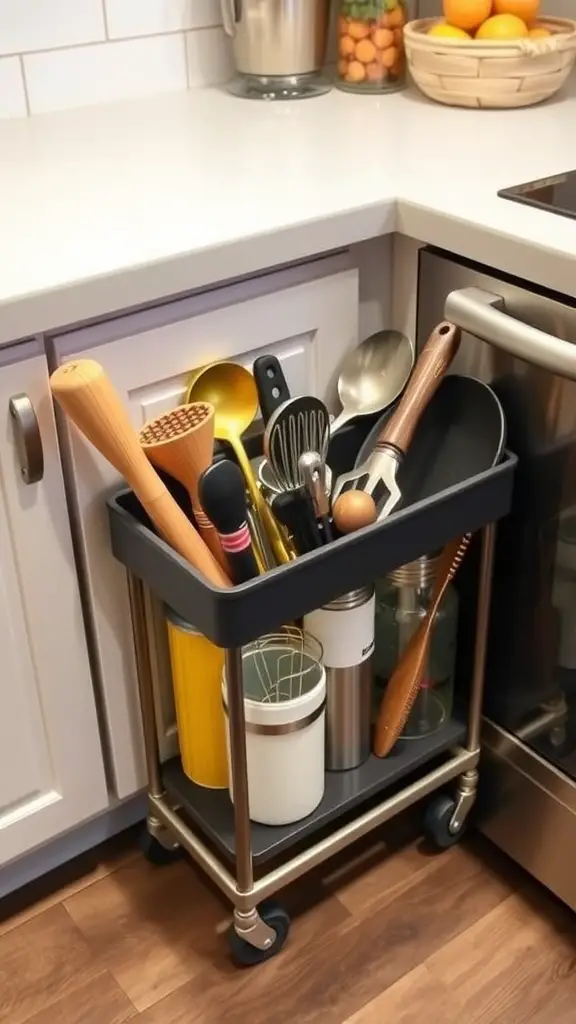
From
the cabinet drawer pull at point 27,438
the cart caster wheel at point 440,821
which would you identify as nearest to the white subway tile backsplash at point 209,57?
the cabinet drawer pull at point 27,438

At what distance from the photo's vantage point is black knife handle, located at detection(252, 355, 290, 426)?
1.07 m

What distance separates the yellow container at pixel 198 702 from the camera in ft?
3.74

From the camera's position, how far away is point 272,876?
1163 mm

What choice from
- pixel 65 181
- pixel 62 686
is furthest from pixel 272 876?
pixel 65 181

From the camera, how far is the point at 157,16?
4.88ft

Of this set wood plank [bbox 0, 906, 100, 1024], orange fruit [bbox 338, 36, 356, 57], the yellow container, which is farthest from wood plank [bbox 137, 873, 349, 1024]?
orange fruit [bbox 338, 36, 356, 57]

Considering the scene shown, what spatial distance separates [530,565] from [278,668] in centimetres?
30

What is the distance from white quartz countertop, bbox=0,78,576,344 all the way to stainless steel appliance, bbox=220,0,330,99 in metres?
0.04

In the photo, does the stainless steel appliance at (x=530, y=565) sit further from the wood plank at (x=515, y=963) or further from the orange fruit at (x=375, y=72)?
the orange fruit at (x=375, y=72)

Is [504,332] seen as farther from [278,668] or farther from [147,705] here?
[147,705]

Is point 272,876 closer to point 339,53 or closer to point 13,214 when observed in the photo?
point 13,214

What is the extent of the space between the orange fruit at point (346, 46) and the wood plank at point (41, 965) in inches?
48.0

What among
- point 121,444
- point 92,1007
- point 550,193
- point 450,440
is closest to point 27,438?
point 121,444

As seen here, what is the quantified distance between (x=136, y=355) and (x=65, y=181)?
0.96ft
